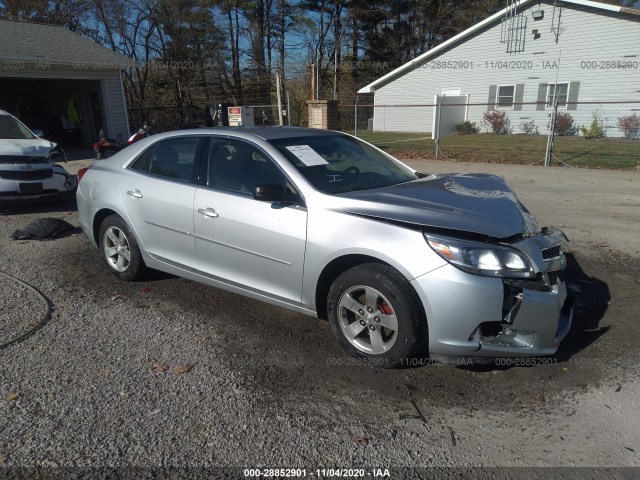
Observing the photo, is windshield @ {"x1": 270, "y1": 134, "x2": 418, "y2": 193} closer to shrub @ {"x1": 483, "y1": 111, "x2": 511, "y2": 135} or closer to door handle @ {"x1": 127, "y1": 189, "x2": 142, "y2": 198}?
door handle @ {"x1": 127, "y1": 189, "x2": 142, "y2": 198}

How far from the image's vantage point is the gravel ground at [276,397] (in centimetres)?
254

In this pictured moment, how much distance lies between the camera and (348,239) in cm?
324

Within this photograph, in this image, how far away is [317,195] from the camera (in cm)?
347

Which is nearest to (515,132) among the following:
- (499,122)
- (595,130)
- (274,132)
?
(499,122)

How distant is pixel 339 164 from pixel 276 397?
1942 mm

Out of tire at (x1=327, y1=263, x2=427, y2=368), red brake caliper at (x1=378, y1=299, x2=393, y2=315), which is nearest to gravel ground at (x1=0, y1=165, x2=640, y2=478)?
tire at (x1=327, y1=263, x2=427, y2=368)

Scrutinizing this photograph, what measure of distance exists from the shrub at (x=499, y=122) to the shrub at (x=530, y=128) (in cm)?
75

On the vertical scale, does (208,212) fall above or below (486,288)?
above

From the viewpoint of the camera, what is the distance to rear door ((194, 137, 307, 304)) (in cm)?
353

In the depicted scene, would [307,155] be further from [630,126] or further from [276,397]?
[630,126]

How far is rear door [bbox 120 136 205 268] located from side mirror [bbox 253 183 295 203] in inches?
34.6

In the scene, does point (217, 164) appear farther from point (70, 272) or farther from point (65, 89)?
point (65, 89)

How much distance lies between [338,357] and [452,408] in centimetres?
90

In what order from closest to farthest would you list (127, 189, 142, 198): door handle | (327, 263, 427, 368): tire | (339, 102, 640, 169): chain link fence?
(327, 263, 427, 368): tire, (127, 189, 142, 198): door handle, (339, 102, 640, 169): chain link fence
